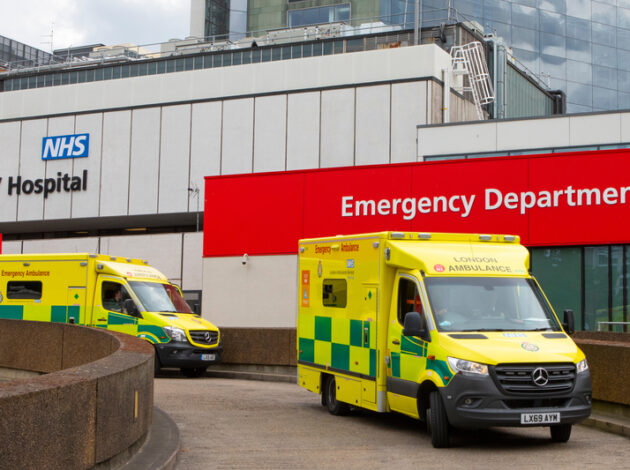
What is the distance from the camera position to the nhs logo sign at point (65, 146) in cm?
4731

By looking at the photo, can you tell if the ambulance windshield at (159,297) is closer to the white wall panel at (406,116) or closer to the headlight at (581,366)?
the headlight at (581,366)

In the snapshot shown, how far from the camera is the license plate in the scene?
10.1 meters

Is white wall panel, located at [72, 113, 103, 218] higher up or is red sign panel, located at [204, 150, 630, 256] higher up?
white wall panel, located at [72, 113, 103, 218]

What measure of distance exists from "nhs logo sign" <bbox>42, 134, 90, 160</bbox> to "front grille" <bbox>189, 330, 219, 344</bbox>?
28.1 metres

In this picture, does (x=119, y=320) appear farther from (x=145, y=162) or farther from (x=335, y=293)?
(x=145, y=162)

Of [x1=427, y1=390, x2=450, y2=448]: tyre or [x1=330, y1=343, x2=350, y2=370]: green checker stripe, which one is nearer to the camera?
[x1=427, y1=390, x2=450, y2=448]: tyre

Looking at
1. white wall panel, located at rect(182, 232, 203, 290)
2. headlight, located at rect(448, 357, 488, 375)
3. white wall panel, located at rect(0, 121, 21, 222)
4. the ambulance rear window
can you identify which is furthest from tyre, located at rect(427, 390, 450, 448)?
white wall panel, located at rect(0, 121, 21, 222)

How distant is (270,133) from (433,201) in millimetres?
18716

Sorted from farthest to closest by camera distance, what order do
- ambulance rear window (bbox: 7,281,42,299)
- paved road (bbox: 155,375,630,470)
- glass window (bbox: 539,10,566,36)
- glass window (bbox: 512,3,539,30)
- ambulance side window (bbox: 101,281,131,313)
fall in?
glass window (bbox: 539,10,566,36) < glass window (bbox: 512,3,539,30) < ambulance rear window (bbox: 7,281,42,299) < ambulance side window (bbox: 101,281,131,313) < paved road (bbox: 155,375,630,470)

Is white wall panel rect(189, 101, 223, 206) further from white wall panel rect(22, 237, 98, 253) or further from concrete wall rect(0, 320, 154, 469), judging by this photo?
concrete wall rect(0, 320, 154, 469)

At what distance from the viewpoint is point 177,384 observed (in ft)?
62.1

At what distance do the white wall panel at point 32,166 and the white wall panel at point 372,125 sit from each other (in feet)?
56.9

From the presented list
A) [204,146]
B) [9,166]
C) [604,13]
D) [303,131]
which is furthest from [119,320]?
[604,13]

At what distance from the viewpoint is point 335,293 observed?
45.2 ft
